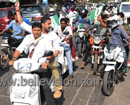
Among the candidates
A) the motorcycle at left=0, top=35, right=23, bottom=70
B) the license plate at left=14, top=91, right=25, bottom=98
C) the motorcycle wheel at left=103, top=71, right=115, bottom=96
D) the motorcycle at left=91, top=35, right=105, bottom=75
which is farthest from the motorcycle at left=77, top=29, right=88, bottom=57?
the license plate at left=14, top=91, right=25, bottom=98

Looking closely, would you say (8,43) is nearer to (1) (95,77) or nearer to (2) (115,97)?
(1) (95,77)

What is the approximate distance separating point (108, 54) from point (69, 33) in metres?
1.25

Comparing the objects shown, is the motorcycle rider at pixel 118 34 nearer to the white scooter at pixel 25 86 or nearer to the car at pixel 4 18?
the white scooter at pixel 25 86

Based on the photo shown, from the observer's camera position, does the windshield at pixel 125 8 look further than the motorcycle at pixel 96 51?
Yes

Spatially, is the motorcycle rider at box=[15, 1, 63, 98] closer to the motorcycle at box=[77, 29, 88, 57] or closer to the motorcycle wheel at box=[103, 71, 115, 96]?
the motorcycle wheel at box=[103, 71, 115, 96]

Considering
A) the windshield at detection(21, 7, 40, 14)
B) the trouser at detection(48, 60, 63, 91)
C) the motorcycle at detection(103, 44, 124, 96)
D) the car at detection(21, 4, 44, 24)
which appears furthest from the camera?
the windshield at detection(21, 7, 40, 14)

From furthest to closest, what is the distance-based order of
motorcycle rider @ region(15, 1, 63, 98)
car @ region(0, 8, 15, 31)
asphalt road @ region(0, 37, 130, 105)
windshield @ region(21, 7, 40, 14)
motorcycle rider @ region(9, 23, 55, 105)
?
windshield @ region(21, 7, 40, 14)
car @ region(0, 8, 15, 31)
asphalt road @ region(0, 37, 130, 105)
motorcycle rider @ region(15, 1, 63, 98)
motorcycle rider @ region(9, 23, 55, 105)

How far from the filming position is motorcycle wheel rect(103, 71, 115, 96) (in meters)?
4.07

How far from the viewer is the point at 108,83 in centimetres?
422

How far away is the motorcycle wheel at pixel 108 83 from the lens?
407 centimetres

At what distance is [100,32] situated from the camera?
19.3 ft

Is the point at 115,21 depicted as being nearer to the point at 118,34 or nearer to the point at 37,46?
the point at 118,34

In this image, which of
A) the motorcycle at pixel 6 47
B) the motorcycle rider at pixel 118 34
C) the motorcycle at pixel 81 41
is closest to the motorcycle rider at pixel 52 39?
the motorcycle rider at pixel 118 34

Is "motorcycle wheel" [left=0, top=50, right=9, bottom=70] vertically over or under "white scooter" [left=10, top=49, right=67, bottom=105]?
under
